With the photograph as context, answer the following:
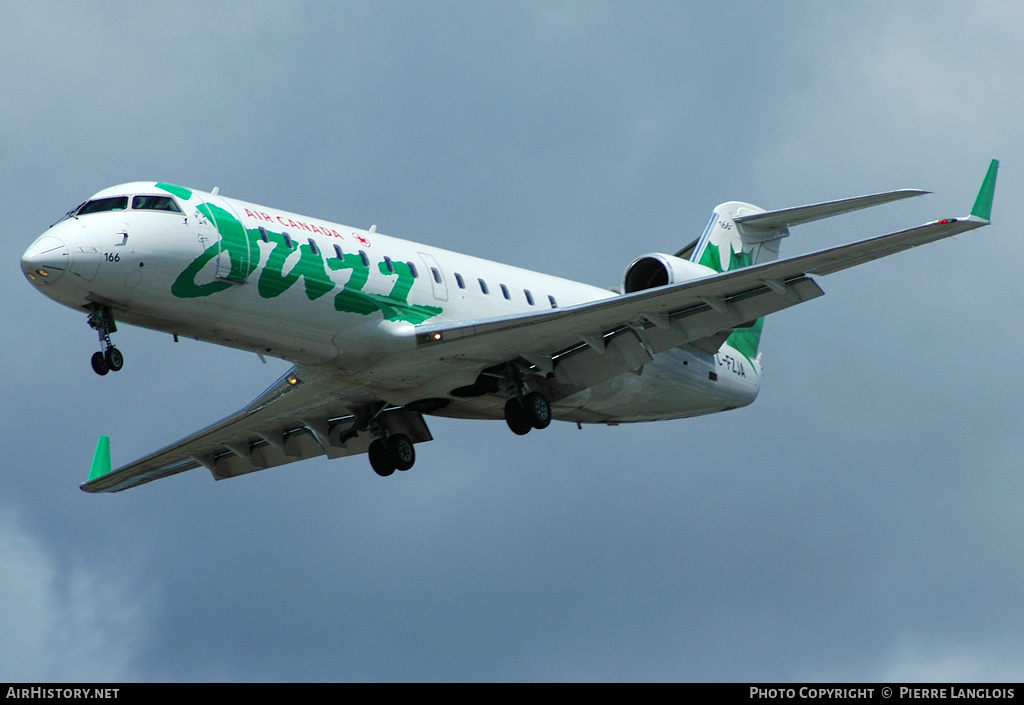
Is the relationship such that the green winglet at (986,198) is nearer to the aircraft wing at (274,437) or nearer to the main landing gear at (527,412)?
the main landing gear at (527,412)

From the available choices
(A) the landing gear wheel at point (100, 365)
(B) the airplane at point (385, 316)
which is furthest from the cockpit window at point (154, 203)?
(A) the landing gear wheel at point (100, 365)

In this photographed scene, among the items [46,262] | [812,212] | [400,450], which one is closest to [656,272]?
[812,212]

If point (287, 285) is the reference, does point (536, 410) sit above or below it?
above

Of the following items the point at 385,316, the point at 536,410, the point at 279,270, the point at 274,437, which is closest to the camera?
the point at 279,270

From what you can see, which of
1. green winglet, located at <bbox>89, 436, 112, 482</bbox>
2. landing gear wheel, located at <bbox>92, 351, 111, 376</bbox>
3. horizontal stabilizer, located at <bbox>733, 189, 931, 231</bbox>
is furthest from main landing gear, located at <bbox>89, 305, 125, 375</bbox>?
horizontal stabilizer, located at <bbox>733, 189, 931, 231</bbox>

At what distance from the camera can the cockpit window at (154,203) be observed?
2341 cm

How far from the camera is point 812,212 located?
29391 mm

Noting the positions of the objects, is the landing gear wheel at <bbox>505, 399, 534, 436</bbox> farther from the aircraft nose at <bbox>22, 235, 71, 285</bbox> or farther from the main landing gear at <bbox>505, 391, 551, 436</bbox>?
the aircraft nose at <bbox>22, 235, 71, 285</bbox>

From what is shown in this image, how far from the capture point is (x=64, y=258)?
22422 millimetres

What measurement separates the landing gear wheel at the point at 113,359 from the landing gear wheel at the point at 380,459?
649cm

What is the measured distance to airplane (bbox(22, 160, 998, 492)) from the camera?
76.1 feet

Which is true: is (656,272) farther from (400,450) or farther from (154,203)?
(154,203)

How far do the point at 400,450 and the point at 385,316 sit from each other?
4.02 metres
